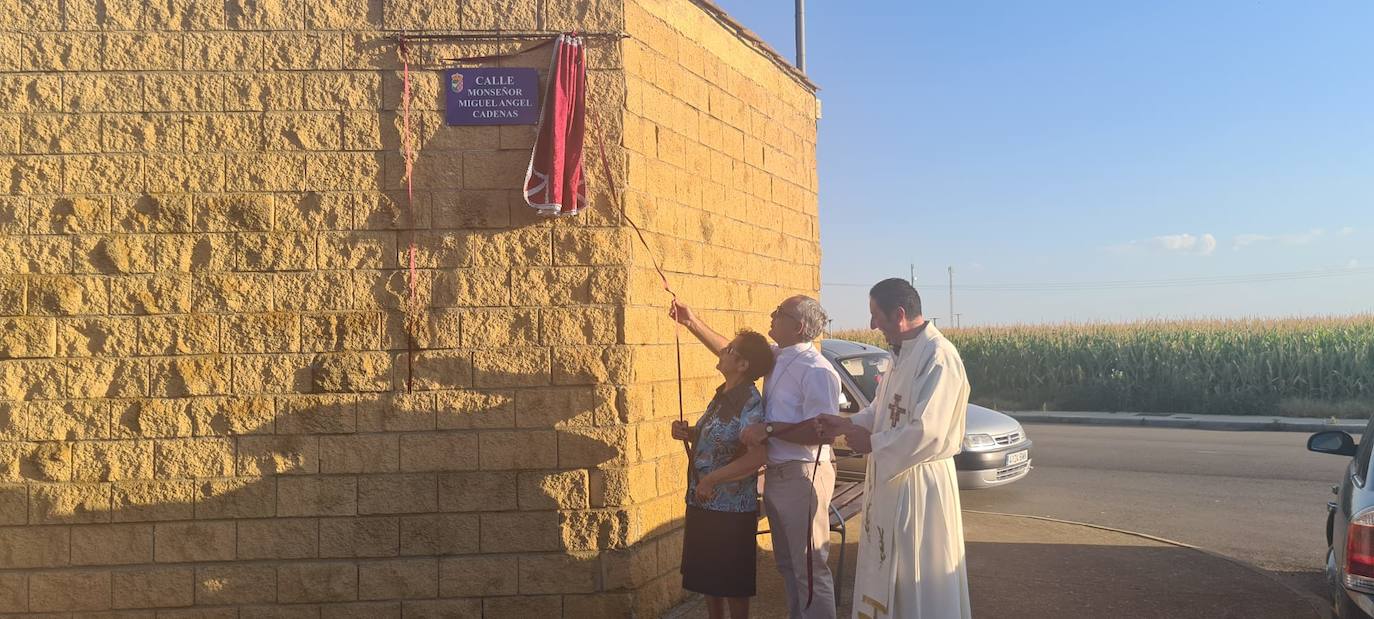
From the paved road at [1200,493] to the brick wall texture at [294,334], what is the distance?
5302mm

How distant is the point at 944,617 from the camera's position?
4.66 m

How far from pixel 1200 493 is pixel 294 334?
9947 mm

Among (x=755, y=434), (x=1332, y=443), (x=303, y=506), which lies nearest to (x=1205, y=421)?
(x=1332, y=443)

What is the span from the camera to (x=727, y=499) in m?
5.08

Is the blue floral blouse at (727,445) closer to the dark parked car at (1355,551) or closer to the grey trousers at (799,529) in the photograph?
the grey trousers at (799,529)

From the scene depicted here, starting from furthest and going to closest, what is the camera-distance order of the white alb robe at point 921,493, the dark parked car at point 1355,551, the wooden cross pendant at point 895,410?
the wooden cross pendant at point 895,410, the white alb robe at point 921,493, the dark parked car at point 1355,551

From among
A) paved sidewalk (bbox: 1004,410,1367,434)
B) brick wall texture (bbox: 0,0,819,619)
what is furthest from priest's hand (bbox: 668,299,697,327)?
paved sidewalk (bbox: 1004,410,1367,434)

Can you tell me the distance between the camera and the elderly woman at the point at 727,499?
16.6 ft

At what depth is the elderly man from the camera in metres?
4.99

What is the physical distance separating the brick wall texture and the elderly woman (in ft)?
2.59

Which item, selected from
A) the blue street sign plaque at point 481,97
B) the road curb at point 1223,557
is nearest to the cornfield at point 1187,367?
the road curb at point 1223,557

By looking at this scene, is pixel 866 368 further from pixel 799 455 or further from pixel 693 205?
pixel 799 455

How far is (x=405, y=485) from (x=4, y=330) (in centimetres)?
230

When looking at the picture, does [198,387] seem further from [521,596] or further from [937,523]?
[937,523]
